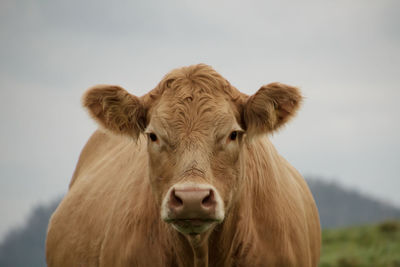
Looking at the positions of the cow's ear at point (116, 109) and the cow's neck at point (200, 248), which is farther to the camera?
the cow's ear at point (116, 109)

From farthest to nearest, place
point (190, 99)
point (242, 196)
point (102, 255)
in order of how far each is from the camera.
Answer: point (102, 255), point (242, 196), point (190, 99)

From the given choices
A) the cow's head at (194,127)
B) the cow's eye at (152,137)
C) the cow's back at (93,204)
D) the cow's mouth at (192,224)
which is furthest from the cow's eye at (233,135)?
the cow's back at (93,204)

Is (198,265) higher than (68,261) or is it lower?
higher

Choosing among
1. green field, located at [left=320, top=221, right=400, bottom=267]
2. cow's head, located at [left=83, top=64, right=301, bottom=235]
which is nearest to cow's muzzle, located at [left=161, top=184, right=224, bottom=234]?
cow's head, located at [left=83, top=64, right=301, bottom=235]

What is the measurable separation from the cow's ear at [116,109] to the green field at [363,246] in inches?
315

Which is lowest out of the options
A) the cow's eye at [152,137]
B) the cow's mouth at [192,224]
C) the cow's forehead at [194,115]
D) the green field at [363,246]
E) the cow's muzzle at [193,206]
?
the green field at [363,246]

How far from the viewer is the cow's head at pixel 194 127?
12.6 feet

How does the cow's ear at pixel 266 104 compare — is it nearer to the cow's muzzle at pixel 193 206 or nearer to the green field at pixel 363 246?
the cow's muzzle at pixel 193 206

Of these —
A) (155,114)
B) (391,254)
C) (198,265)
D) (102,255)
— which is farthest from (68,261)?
(391,254)

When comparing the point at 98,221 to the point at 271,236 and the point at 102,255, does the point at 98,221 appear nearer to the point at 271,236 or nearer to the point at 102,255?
the point at 102,255

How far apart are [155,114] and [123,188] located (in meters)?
1.37

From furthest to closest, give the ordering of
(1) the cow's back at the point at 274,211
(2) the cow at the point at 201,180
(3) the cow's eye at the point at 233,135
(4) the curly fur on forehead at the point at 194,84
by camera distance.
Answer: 1. (1) the cow's back at the point at 274,211
2. (4) the curly fur on forehead at the point at 194,84
3. (3) the cow's eye at the point at 233,135
4. (2) the cow at the point at 201,180

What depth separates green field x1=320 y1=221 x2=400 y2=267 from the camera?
455 inches

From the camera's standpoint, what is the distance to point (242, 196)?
4762mm
